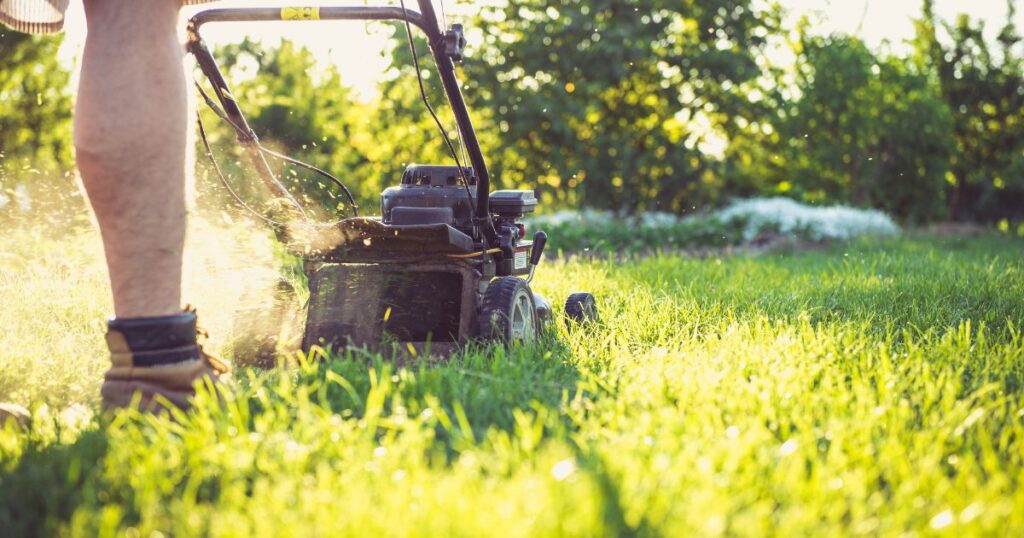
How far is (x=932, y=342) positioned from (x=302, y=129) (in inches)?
580

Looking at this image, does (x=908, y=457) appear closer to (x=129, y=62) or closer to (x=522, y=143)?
(x=129, y=62)

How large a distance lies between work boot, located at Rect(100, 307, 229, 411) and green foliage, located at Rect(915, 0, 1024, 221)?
47.6ft

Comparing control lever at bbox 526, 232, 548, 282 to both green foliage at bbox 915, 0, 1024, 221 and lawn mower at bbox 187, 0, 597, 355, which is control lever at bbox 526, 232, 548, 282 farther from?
green foliage at bbox 915, 0, 1024, 221

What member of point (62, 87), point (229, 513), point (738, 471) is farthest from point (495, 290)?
point (62, 87)

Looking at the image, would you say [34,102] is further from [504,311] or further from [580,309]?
[504,311]

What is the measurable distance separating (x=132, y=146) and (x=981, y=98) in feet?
50.3

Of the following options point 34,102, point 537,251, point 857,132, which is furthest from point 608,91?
point 537,251

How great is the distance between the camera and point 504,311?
259cm

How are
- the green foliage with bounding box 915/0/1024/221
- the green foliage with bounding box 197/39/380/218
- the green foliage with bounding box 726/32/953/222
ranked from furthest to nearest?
the green foliage with bounding box 915/0/1024/221, the green foliage with bounding box 197/39/380/218, the green foliage with bounding box 726/32/953/222

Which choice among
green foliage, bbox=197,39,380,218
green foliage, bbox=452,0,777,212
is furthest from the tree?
green foliage, bbox=197,39,380,218

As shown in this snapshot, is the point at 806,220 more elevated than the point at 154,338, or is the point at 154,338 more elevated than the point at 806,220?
the point at 154,338

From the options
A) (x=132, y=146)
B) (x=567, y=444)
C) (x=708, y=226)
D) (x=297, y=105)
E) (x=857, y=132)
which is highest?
(x=297, y=105)

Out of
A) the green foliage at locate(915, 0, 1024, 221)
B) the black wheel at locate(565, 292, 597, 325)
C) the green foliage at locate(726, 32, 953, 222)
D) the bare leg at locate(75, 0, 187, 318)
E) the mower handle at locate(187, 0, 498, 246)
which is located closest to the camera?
the bare leg at locate(75, 0, 187, 318)

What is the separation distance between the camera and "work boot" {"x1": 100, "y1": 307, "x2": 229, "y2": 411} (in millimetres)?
1850
